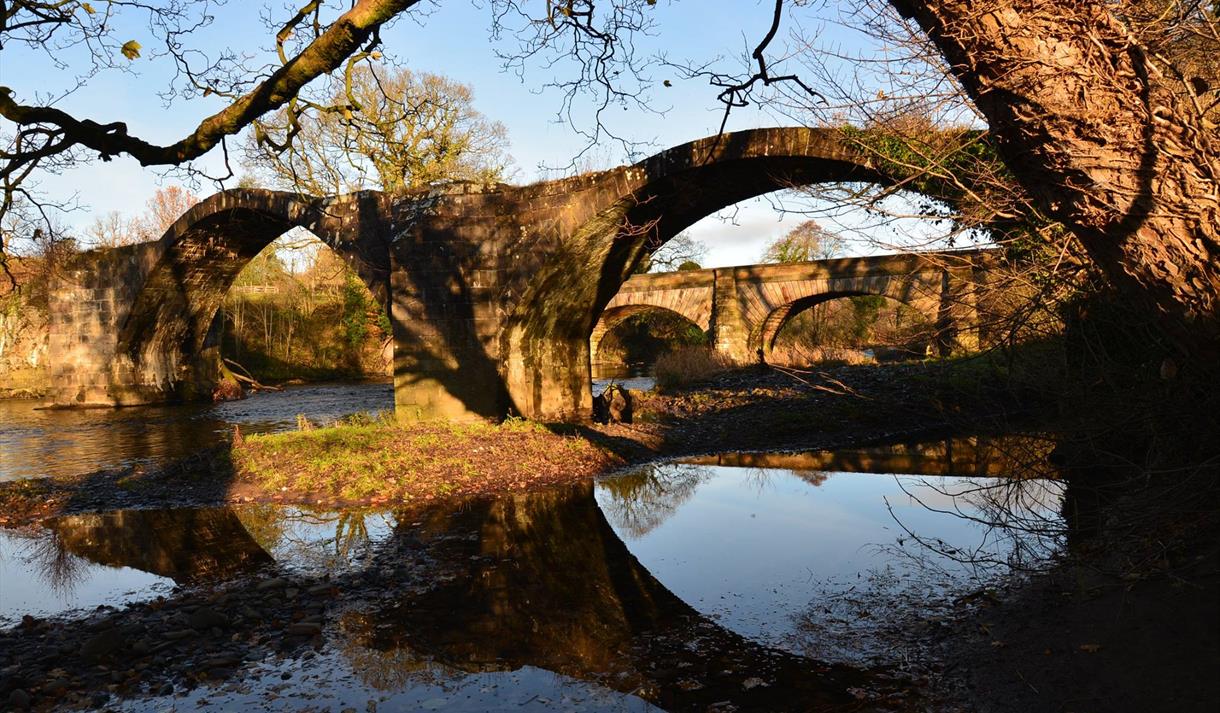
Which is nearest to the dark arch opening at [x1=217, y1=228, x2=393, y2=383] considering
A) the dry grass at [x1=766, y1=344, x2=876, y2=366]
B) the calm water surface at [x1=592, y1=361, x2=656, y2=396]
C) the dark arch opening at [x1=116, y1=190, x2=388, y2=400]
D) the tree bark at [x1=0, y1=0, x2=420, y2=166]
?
the dark arch opening at [x1=116, y1=190, x2=388, y2=400]

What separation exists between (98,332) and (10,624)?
58.6 feet

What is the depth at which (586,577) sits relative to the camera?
5.63m

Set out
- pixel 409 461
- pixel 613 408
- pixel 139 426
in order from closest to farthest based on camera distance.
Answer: pixel 409 461 → pixel 613 408 → pixel 139 426

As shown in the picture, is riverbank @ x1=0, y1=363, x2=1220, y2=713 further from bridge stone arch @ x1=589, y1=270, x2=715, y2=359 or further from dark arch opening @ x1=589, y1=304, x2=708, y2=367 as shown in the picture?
dark arch opening @ x1=589, y1=304, x2=708, y2=367

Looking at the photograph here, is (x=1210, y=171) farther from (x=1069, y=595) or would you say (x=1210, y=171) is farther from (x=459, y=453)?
(x=459, y=453)

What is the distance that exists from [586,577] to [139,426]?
13.2 metres

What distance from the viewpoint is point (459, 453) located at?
938 cm

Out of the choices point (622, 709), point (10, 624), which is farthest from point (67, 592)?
point (622, 709)

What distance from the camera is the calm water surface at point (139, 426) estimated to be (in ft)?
37.3

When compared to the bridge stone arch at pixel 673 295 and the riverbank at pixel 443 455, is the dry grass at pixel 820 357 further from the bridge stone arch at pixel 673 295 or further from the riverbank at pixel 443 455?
the riverbank at pixel 443 455

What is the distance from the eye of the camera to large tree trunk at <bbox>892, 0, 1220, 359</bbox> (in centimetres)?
290

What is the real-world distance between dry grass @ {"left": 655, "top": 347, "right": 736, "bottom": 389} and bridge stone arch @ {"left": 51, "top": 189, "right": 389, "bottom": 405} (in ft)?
29.1

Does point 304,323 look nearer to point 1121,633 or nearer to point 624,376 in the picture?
point 624,376

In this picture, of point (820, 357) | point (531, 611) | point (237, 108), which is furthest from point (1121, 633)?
point (820, 357)
